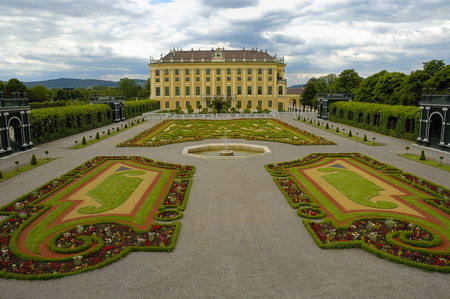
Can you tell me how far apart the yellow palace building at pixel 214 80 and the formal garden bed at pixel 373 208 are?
74249 millimetres

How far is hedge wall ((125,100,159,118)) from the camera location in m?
67.9

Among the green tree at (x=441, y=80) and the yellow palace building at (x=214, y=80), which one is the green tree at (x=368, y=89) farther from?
the yellow palace building at (x=214, y=80)

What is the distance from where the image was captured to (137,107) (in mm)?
74125

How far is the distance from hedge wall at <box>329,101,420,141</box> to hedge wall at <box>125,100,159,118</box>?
139 feet

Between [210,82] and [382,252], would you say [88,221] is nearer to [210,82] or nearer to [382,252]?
[382,252]

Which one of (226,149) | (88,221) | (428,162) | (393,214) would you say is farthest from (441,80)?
(88,221)

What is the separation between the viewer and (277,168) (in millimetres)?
25031

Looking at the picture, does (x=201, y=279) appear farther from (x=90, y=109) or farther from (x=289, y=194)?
(x=90, y=109)

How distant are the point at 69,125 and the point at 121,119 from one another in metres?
18.1

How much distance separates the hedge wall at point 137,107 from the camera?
223ft

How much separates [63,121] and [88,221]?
3206 centimetres

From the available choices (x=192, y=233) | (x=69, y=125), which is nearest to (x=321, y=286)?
(x=192, y=233)

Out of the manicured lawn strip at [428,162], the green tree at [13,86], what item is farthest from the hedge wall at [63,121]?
the green tree at [13,86]

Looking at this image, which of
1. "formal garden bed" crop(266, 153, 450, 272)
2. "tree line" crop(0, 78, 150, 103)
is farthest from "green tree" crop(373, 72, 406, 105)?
"tree line" crop(0, 78, 150, 103)
